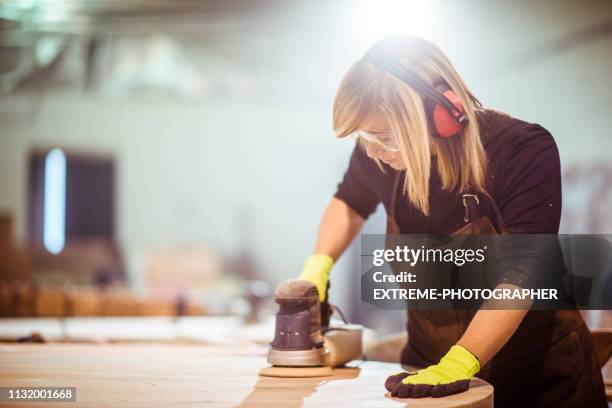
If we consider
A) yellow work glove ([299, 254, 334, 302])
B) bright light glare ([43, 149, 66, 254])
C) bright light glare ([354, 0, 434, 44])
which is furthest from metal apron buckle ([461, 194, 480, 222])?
bright light glare ([43, 149, 66, 254])

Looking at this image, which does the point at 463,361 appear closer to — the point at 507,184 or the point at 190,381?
the point at 507,184

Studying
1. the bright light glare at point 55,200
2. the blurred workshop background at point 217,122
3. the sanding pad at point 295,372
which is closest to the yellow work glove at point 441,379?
the sanding pad at point 295,372

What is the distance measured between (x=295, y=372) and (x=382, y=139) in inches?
17.4

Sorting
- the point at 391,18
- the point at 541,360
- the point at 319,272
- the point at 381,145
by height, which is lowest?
the point at 541,360

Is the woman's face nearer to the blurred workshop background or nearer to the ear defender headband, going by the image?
the ear defender headband

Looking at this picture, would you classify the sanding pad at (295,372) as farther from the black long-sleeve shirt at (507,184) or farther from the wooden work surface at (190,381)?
the black long-sleeve shirt at (507,184)

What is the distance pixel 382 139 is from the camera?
1.31 m

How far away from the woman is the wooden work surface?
74mm

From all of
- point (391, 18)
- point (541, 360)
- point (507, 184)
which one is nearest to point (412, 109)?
point (507, 184)

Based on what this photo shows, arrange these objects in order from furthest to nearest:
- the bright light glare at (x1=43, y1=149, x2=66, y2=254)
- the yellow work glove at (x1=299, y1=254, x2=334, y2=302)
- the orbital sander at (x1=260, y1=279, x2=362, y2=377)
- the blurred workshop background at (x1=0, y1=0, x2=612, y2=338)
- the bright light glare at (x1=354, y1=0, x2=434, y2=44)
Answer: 1. the bright light glare at (x1=43, y1=149, x2=66, y2=254)
2. the blurred workshop background at (x1=0, y1=0, x2=612, y2=338)
3. the bright light glare at (x1=354, y1=0, x2=434, y2=44)
4. the yellow work glove at (x1=299, y1=254, x2=334, y2=302)
5. the orbital sander at (x1=260, y1=279, x2=362, y2=377)

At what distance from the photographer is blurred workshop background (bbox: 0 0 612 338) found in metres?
6.38

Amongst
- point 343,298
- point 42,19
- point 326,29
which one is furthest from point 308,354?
point 343,298

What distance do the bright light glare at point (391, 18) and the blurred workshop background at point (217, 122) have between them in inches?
0.8

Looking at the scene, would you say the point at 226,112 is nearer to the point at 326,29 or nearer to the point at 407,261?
the point at 326,29
